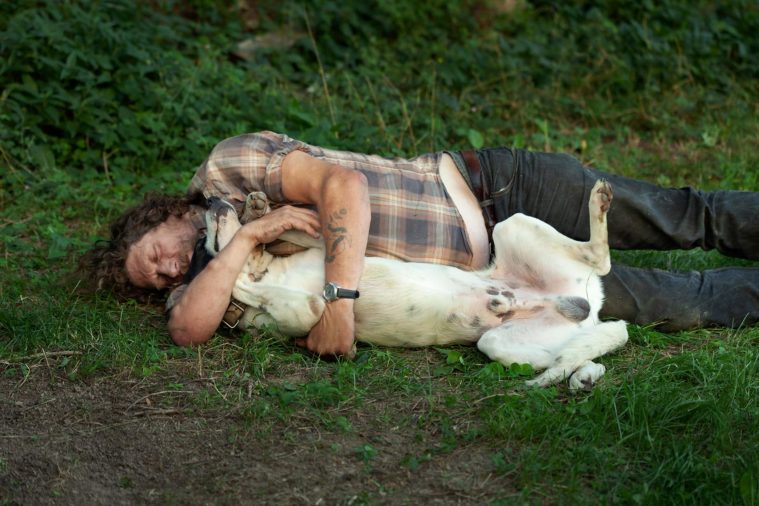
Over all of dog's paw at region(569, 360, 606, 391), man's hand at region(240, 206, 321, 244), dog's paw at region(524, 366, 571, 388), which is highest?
man's hand at region(240, 206, 321, 244)

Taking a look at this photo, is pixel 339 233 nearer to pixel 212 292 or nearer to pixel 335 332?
pixel 335 332

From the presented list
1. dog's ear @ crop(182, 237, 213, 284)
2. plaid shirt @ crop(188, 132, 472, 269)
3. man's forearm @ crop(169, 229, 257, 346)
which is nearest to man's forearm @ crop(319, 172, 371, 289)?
plaid shirt @ crop(188, 132, 472, 269)

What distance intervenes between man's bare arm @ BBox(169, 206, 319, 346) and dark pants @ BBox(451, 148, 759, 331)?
36.1 inches

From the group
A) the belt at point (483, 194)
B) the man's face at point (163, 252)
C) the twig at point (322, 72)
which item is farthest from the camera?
the twig at point (322, 72)

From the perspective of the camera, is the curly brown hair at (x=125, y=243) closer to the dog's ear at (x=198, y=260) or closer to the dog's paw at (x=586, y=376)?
the dog's ear at (x=198, y=260)

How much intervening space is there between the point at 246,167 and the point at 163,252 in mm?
584

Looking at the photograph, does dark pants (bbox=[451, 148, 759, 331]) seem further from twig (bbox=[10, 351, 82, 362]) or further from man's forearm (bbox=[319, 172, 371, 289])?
twig (bbox=[10, 351, 82, 362])

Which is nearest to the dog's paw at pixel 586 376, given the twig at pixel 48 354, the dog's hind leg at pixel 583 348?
the dog's hind leg at pixel 583 348

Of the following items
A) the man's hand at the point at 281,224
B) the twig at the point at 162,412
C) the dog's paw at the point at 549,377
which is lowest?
the twig at the point at 162,412

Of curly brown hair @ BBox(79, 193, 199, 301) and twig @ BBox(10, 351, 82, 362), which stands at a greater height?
curly brown hair @ BBox(79, 193, 199, 301)

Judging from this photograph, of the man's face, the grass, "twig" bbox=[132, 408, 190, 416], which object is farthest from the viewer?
the man's face

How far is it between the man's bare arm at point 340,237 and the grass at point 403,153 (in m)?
0.13

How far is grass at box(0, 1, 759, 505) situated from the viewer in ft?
10.7

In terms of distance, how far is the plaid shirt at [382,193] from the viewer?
4.07m
